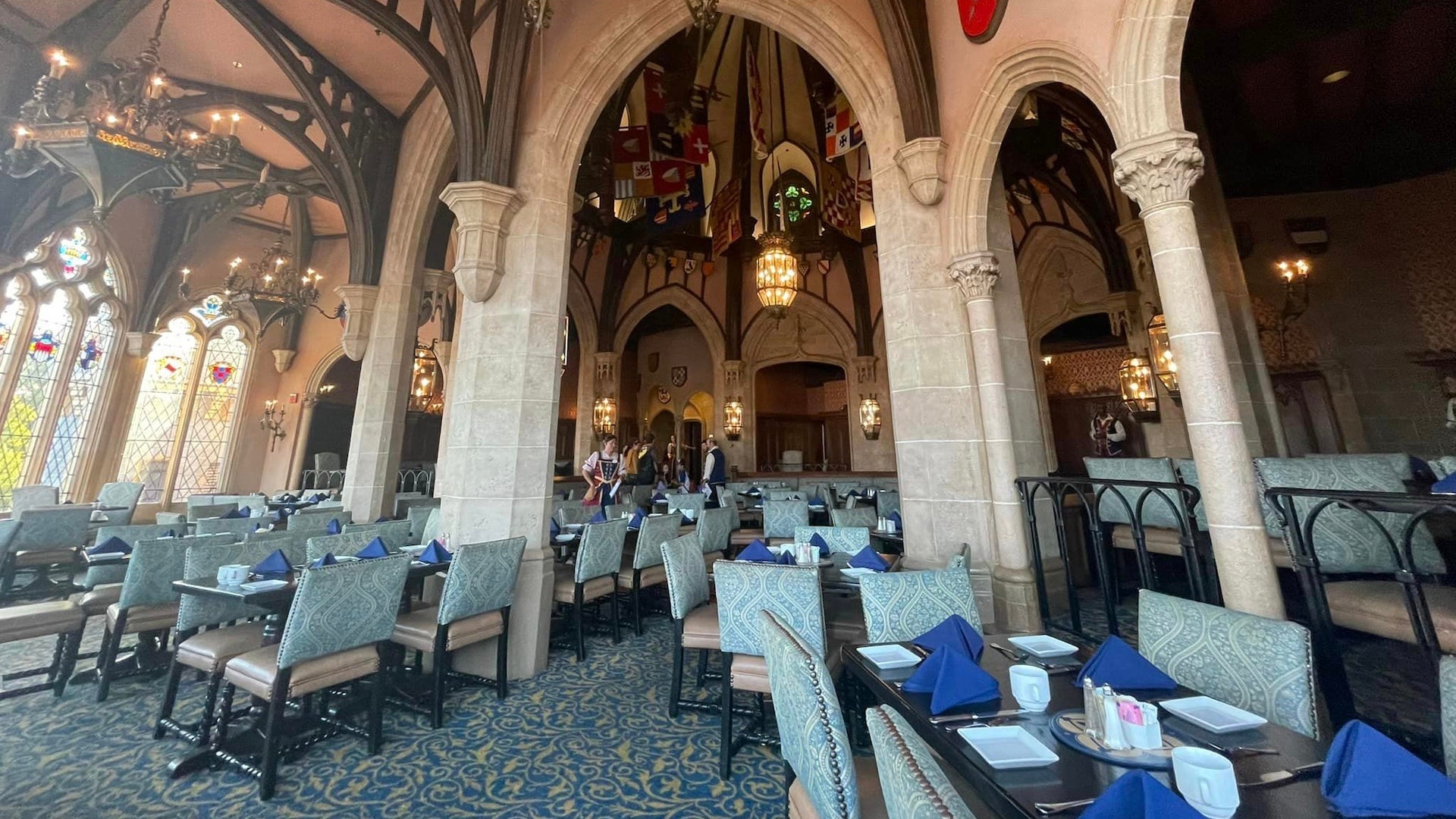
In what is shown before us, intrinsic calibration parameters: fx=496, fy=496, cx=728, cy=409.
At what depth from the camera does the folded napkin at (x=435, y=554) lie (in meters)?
3.50

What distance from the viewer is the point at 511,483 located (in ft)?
13.1

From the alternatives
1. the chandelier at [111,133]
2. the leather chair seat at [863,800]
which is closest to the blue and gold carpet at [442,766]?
the leather chair seat at [863,800]

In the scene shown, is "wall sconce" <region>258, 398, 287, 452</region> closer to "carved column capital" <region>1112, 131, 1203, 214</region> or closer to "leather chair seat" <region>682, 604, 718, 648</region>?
"leather chair seat" <region>682, 604, 718, 648</region>

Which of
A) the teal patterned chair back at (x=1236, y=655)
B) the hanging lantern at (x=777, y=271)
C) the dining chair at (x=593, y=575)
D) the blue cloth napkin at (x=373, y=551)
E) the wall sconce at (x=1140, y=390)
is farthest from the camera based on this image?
the wall sconce at (x=1140, y=390)

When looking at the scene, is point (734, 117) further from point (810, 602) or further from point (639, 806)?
point (639, 806)

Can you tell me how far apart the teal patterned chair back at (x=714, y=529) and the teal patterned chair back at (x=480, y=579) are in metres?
1.94

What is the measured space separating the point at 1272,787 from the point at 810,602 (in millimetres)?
1623

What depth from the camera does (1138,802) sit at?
0.83 meters

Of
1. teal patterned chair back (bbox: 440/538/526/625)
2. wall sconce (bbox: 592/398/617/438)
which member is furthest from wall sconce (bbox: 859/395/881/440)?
teal patterned chair back (bbox: 440/538/526/625)

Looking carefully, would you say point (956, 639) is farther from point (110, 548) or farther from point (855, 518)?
point (110, 548)

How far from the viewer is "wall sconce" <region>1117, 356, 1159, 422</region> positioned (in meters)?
8.52

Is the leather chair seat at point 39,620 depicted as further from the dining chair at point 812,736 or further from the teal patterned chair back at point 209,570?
the dining chair at point 812,736

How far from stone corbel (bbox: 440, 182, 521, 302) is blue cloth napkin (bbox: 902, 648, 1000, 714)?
166 inches

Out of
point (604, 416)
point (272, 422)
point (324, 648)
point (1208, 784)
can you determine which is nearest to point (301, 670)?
point (324, 648)
